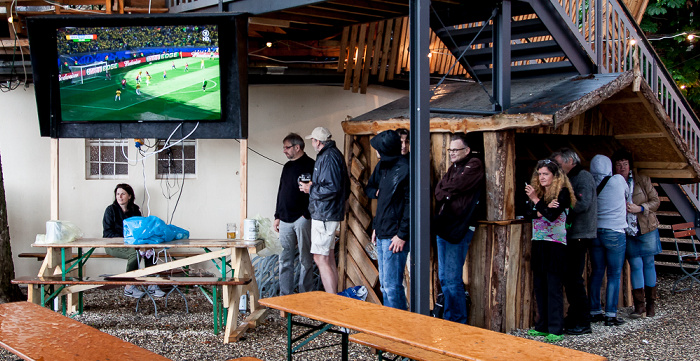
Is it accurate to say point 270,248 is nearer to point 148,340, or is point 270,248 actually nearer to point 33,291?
point 148,340

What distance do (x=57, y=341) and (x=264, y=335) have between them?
2926 mm

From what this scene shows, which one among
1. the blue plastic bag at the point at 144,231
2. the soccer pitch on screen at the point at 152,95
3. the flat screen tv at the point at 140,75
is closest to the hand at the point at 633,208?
the flat screen tv at the point at 140,75

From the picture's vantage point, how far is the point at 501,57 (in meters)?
7.02

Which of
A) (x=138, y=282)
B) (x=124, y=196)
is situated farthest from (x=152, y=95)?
(x=138, y=282)

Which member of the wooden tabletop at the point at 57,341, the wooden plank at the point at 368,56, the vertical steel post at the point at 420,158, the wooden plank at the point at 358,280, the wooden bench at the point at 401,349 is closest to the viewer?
the wooden tabletop at the point at 57,341

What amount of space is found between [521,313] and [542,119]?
2081 mm

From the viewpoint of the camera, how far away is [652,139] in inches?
313

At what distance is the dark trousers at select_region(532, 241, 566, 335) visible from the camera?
21.4 ft

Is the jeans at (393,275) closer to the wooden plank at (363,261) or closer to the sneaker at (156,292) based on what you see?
the wooden plank at (363,261)

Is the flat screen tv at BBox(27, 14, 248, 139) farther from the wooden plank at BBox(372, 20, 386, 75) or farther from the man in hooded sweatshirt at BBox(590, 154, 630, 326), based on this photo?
the man in hooded sweatshirt at BBox(590, 154, 630, 326)

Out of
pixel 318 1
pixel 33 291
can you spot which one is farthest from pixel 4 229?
pixel 318 1

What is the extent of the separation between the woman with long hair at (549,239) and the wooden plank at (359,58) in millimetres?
3226

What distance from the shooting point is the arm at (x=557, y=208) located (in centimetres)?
636

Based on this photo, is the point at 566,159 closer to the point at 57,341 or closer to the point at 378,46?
the point at 378,46
